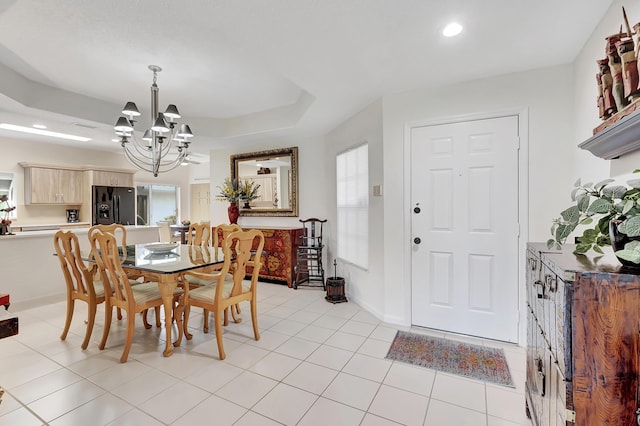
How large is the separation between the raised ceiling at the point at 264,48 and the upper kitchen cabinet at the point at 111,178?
2.38m

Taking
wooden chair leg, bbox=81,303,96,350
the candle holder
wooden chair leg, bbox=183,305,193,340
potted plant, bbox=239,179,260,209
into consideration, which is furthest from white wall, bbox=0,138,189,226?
the candle holder

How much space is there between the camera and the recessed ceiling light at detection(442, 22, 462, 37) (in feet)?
6.76

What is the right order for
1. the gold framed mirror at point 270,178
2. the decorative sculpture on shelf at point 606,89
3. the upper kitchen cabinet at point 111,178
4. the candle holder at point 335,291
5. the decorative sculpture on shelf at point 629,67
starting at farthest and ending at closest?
the upper kitchen cabinet at point 111,178, the gold framed mirror at point 270,178, the candle holder at point 335,291, the decorative sculpture on shelf at point 606,89, the decorative sculpture on shelf at point 629,67

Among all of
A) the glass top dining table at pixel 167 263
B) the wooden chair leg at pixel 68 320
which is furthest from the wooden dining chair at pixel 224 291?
the wooden chair leg at pixel 68 320

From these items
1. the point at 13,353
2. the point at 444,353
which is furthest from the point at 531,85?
the point at 13,353

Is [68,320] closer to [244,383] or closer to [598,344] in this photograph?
[244,383]

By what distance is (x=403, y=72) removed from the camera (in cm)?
274

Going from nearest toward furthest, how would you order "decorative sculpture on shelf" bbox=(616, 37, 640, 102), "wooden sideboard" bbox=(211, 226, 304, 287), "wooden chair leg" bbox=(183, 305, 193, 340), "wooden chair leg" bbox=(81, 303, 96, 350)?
"decorative sculpture on shelf" bbox=(616, 37, 640, 102) → "wooden chair leg" bbox=(81, 303, 96, 350) → "wooden chair leg" bbox=(183, 305, 193, 340) → "wooden sideboard" bbox=(211, 226, 304, 287)

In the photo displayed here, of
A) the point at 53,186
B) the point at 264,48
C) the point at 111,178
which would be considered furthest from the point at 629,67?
the point at 53,186

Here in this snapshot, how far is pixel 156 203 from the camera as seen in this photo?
327 inches

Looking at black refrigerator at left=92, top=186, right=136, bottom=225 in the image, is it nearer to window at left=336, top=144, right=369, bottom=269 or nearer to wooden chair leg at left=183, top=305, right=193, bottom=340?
wooden chair leg at left=183, top=305, right=193, bottom=340

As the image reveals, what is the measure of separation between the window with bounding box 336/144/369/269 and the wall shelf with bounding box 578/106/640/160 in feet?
7.52

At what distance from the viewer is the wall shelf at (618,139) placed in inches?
49.4

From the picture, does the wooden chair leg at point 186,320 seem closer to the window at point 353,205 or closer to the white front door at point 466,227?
the window at point 353,205
